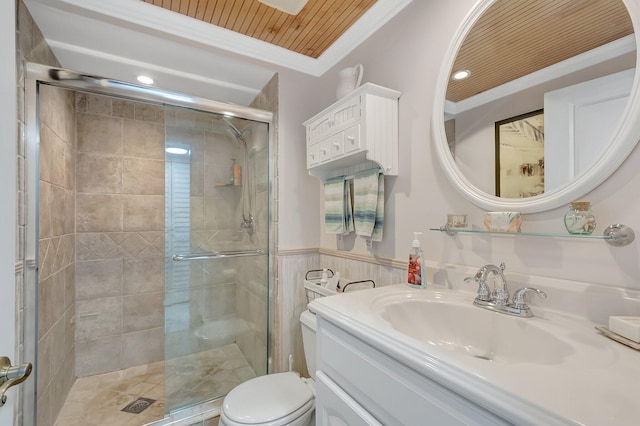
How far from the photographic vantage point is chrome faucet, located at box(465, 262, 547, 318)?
819 millimetres

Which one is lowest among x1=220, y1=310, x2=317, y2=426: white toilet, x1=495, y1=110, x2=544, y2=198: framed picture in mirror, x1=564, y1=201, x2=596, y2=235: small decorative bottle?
x1=220, y1=310, x2=317, y2=426: white toilet

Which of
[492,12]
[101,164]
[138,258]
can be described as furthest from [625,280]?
[101,164]

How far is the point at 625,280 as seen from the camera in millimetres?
722

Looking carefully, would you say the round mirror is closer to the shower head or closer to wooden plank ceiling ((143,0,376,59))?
wooden plank ceiling ((143,0,376,59))

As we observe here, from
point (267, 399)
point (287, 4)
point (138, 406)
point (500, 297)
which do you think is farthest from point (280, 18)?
point (138, 406)

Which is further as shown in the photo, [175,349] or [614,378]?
[175,349]

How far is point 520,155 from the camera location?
3.07ft

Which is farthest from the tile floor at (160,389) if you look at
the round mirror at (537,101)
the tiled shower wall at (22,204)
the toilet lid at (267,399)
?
the round mirror at (537,101)

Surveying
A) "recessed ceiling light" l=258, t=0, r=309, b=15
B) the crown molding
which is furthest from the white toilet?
the crown molding

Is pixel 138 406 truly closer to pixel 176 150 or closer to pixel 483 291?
pixel 176 150

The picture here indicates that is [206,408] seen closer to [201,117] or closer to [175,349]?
[175,349]

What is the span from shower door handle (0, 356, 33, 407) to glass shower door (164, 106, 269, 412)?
122 cm

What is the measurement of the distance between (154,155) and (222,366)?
70.8 inches

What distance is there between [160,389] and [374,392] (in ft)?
6.72
